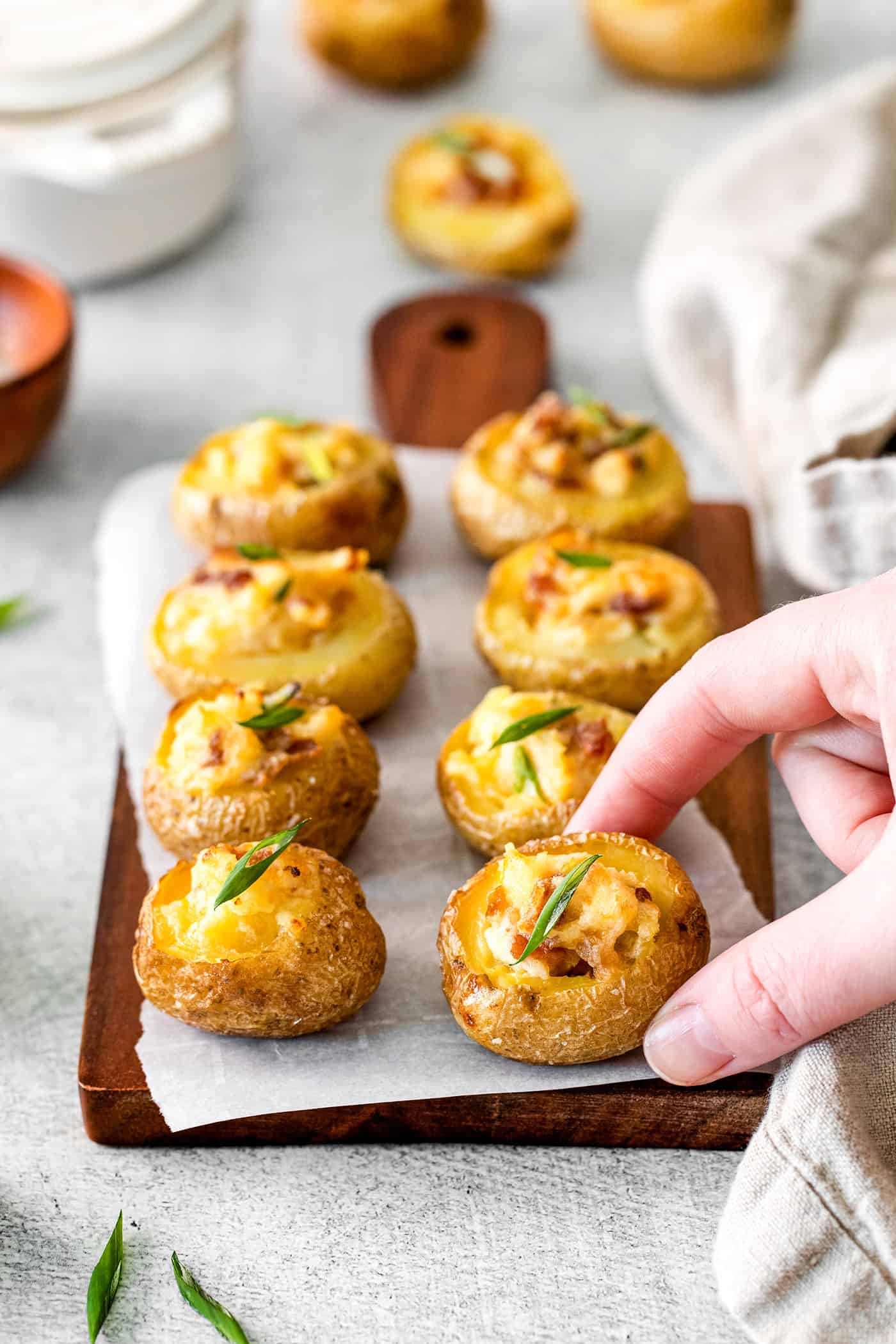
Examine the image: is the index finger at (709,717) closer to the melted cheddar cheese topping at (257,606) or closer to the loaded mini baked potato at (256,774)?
the loaded mini baked potato at (256,774)

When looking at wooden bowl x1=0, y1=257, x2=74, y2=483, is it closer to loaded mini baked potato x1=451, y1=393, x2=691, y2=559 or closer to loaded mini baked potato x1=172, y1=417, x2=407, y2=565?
loaded mini baked potato x1=172, y1=417, x2=407, y2=565

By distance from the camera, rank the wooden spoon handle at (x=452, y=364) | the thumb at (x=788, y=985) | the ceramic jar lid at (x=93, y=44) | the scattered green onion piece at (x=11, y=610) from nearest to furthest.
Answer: the thumb at (x=788, y=985)
the scattered green onion piece at (x=11, y=610)
the wooden spoon handle at (x=452, y=364)
the ceramic jar lid at (x=93, y=44)

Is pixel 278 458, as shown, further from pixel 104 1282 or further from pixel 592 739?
pixel 104 1282

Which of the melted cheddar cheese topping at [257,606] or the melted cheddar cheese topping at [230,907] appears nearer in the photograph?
the melted cheddar cheese topping at [230,907]

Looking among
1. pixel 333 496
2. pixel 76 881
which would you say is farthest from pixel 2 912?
pixel 333 496

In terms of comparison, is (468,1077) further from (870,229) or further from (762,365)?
(870,229)

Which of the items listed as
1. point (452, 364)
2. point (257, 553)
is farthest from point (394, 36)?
point (257, 553)

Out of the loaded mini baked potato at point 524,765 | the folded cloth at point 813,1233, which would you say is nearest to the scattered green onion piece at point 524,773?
the loaded mini baked potato at point 524,765
